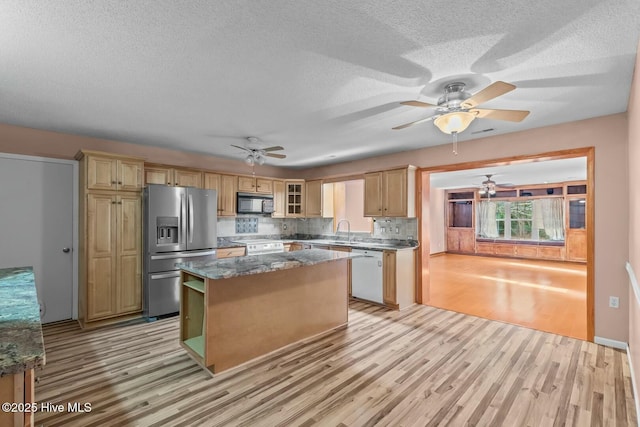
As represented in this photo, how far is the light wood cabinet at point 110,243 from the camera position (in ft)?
12.1

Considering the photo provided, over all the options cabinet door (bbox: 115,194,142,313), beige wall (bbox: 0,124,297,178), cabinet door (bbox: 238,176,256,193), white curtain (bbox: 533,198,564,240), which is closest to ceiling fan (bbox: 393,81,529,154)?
cabinet door (bbox: 115,194,142,313)

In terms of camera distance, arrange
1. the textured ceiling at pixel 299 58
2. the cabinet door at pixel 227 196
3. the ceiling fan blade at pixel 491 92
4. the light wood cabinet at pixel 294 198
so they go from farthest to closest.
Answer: the light wood cabinet at pixel 294 198, the cabinet door at pixel 227 196, the ceiling fan blade at pixel 491 92, the textured ceiling at pixel 299 58

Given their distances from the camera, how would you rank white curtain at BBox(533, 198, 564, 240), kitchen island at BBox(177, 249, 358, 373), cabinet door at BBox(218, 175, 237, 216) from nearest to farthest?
kitchen island at BBox(177, 249, 358, 373) → cabinet door at BBox(218, 175, 237, 216) → white curtain at BBox(533, 198, 564, 240)

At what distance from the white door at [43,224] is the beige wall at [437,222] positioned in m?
9.43

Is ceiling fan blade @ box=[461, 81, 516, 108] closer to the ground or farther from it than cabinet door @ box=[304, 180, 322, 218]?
farther from it

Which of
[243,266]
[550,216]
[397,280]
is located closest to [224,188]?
[243,266]

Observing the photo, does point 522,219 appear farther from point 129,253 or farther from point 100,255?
point 100,255

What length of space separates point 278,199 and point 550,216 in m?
8.59

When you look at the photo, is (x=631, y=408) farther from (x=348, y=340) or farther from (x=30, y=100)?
(x=30, y=100)

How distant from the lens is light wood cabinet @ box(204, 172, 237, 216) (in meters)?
5.16

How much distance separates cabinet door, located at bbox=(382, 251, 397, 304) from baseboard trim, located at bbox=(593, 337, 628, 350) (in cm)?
225

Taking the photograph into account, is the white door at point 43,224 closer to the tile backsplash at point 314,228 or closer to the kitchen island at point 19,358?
the tile backsplash at point 314,228

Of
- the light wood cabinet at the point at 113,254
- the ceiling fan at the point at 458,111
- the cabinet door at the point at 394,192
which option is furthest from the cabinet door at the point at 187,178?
the ceiling fan at the point at 458,111

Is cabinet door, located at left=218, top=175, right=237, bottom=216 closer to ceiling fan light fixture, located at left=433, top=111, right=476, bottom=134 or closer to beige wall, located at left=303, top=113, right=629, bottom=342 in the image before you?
ceiling fan light fixture, located at left=433, top=111, right=476, bottom=134
